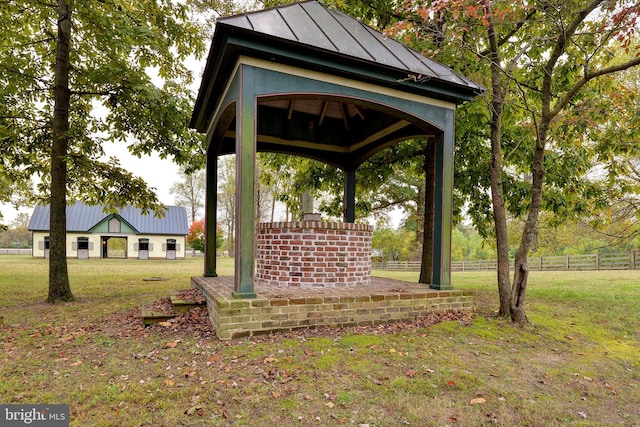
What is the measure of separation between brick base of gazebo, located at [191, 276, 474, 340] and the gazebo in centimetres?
24

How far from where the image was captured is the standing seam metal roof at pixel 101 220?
27766 millimetres

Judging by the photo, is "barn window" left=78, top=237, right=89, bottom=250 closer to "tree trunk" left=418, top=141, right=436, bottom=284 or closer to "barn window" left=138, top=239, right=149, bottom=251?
"barn window" left=138, top=239, right=149, bottom=251

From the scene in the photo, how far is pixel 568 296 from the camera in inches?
323

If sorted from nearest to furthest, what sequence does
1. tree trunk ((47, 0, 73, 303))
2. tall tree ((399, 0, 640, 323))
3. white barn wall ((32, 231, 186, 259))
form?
1. tall tree ((399, 0, 640, 323))
2. tree trunk ((47, 0, 73, 303))
3. white barn wall ((32, 231, 186, 259))

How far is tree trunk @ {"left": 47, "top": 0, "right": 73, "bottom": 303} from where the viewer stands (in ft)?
22.8

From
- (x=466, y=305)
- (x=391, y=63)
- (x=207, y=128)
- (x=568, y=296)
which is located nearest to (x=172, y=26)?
(x=207, y=128)

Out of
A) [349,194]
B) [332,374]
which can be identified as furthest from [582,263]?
[332,374]

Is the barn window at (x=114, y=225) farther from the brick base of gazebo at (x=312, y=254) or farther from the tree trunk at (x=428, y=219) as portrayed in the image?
the tree trunk at (x=428, y=219)

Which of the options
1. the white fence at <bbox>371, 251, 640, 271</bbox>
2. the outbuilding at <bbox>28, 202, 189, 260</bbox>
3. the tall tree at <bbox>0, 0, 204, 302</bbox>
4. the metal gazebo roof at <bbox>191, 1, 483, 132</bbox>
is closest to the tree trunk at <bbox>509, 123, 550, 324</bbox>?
the metal gazebo roof at <bbox>191, 1, 483, 132</bbox>

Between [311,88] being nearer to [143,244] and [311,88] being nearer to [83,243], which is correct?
[143,244]

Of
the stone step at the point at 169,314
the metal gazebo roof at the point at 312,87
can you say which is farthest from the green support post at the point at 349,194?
the stone step at the point at 169,314

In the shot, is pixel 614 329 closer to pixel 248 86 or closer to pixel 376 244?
pixel 248 86

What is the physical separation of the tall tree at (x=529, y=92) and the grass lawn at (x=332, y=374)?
4.48 ft

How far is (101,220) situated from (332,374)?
30.9 meters
